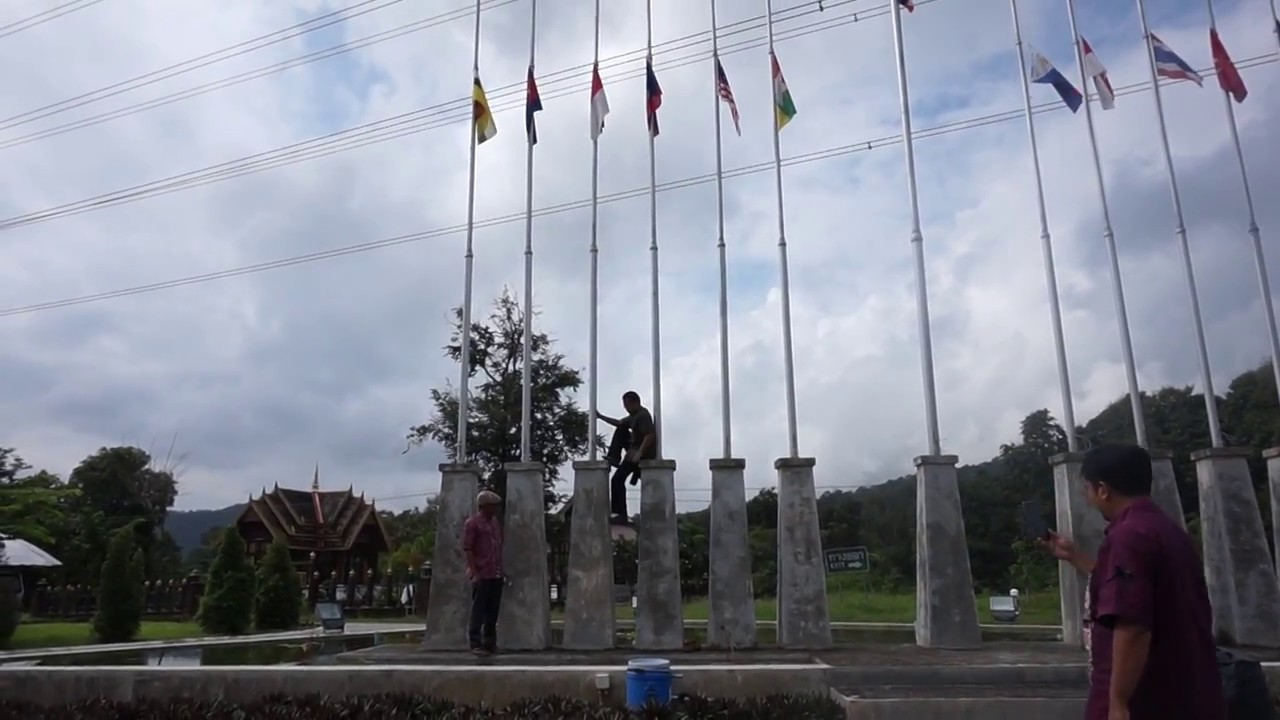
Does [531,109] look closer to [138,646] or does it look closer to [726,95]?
[726,95]

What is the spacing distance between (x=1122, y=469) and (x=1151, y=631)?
654mm

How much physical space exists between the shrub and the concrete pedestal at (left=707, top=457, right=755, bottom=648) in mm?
17181

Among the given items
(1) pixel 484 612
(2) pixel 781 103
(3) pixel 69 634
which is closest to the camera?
(1) pixel 484 612

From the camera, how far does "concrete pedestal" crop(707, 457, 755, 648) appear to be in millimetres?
12602

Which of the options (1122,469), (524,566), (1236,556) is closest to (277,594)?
(524,566)

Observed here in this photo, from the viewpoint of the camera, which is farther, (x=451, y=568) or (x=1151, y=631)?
(x=451, y=568)

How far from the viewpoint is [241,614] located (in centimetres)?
2356

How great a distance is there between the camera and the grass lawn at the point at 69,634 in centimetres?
2052

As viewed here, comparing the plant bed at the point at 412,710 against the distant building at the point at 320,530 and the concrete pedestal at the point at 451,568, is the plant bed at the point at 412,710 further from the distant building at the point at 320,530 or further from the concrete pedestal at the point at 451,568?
the distant building at the point at 320,530

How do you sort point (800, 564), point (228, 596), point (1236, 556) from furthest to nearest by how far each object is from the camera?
point (228, 596) → point (1236, 556) → point (800, 564)

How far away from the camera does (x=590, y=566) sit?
43.3ft

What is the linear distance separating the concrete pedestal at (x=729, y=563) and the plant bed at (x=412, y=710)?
467cm

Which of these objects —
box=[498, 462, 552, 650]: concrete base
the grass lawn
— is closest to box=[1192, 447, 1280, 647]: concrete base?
box=[498, 462, 552, 650]: concrete base

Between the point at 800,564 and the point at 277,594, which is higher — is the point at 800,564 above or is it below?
above
